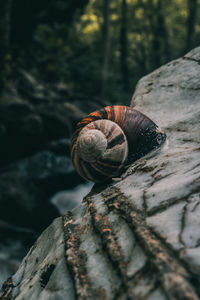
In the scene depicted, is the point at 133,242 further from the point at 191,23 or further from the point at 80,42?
the point at 191,23

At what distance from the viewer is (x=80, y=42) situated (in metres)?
15.3

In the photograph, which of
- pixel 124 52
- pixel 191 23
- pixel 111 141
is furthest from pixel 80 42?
pixel 111 141

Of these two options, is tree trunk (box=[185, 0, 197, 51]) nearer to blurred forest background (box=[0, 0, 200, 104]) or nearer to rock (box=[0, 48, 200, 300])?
blurred forest background (box=[0, 0, 200, 104])

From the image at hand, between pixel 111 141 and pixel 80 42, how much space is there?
553 inches

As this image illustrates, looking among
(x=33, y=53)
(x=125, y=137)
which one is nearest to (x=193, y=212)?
(x=125, y=137)

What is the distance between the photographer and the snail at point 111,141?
2.37m

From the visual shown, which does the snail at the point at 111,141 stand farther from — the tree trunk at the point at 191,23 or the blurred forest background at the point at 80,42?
the tree trunk at the point at 191,23

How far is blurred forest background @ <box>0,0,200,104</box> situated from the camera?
35.4 feet

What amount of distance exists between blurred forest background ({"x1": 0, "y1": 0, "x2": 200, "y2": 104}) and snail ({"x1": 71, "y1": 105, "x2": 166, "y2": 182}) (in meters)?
6.19

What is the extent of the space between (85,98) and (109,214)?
7.87 metres

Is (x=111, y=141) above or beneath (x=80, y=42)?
beneath

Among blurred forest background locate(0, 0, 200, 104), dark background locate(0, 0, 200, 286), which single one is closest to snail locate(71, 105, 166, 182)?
dark background locate(0, 0, 200, 286)

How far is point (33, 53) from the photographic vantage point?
1133 centimetres

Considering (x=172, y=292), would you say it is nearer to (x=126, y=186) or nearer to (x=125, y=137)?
(x=126, y=186)
